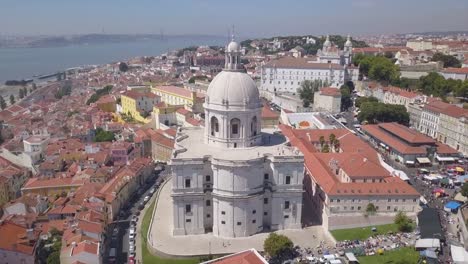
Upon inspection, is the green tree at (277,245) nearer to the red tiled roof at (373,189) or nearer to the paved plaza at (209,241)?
the paved plaza at (209,241)

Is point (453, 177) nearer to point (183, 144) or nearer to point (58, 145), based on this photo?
point (183, 144)

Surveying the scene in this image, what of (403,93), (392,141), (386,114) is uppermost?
(403,93)

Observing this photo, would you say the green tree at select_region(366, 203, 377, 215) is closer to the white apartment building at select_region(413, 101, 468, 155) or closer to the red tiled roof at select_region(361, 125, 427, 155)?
the red tiled roof at select_region(361, 125, 427, 155)

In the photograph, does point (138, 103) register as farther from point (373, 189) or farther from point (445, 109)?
point (373, 189)

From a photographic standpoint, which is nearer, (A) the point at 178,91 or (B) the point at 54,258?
(B) the point at 54,258

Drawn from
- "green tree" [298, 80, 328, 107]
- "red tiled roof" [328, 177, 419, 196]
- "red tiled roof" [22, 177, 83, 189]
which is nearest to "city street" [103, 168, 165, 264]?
"red tiled roof" [22, 177, 83, 189]

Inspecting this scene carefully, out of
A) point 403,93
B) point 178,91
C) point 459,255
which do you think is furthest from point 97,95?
point 459,255

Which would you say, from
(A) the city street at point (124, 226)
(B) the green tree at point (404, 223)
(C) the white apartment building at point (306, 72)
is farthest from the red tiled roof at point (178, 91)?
(B) the green tree at point (404, 223)
